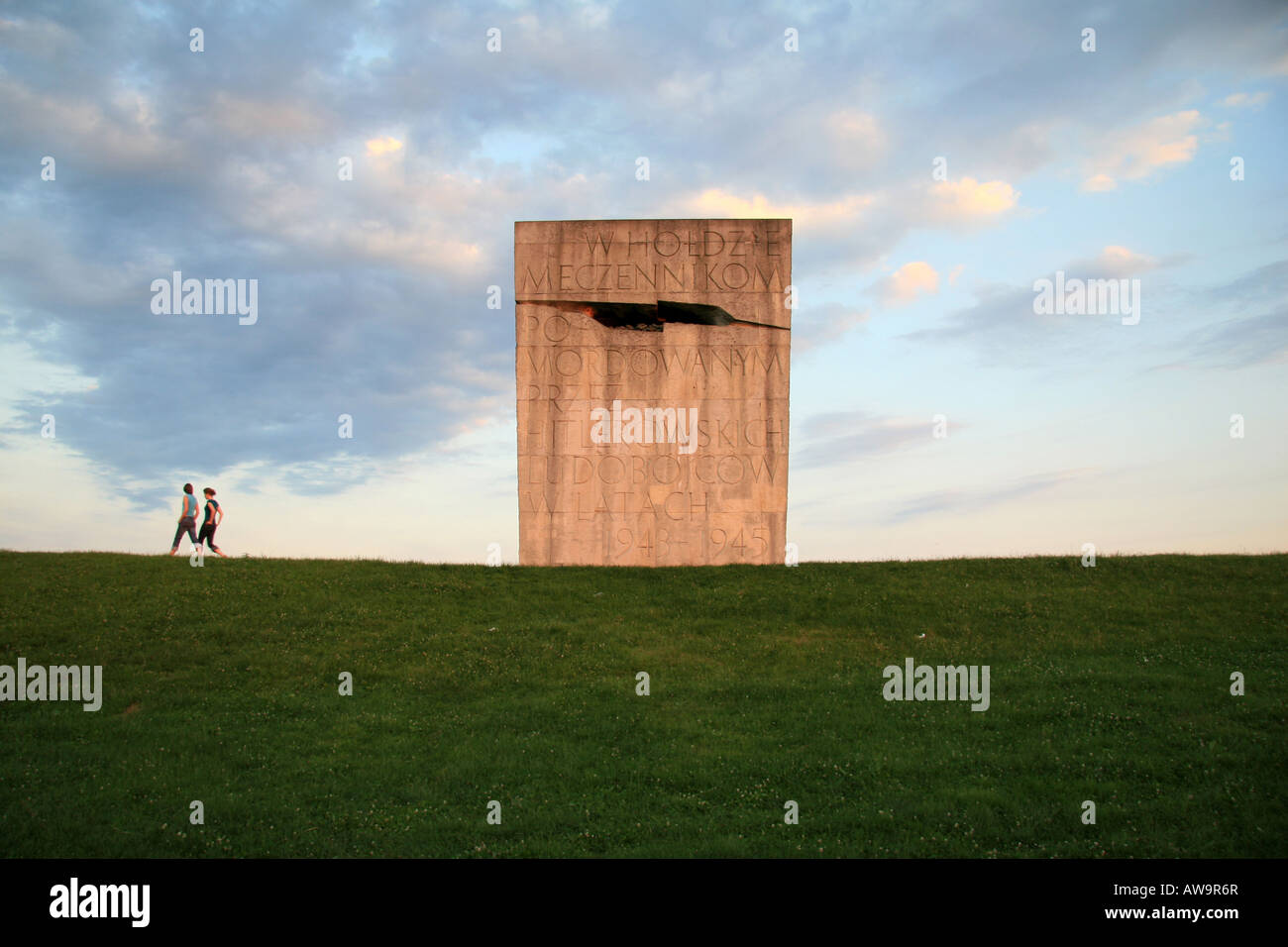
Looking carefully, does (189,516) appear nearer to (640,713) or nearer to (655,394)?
(655,394)

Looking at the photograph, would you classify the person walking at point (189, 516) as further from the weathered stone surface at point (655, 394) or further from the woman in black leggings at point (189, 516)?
the weathered stone surface at point (655, 394)

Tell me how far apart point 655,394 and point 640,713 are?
1404cm

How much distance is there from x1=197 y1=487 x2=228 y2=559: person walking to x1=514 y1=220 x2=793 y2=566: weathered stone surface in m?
9.43

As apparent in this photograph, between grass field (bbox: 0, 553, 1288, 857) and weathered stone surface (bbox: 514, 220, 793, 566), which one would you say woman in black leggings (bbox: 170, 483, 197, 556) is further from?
weathered stone surface (bbox: 514, 220, 793, 566)

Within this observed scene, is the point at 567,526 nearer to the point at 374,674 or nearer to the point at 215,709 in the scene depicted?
the point at 374,674

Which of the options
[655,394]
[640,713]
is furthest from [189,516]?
[640,713]

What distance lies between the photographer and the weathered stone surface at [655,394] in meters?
28.1

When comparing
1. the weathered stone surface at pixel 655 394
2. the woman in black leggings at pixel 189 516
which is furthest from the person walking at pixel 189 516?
the weathered stone surface at pixel 655 394

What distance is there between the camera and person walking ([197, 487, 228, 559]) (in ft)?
91.0

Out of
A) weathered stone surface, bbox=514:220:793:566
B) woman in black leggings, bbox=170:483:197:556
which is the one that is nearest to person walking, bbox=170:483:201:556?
woman in black leggings, bbox=170:483:197:556

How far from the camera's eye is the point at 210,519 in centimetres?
2773

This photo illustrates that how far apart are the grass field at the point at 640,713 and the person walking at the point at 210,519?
2.24m
